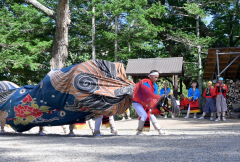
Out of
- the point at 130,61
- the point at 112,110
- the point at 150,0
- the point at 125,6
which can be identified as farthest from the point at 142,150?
the point at 150,0

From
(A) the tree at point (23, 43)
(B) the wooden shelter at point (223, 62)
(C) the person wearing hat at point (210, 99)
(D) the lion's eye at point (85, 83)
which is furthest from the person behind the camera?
(A) the tree at point (23, 43)

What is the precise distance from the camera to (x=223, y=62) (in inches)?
593

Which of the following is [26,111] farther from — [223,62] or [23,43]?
[223,62]

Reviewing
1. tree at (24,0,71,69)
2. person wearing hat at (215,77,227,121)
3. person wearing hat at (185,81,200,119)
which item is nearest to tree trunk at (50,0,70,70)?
tree at (24,0,71,69)

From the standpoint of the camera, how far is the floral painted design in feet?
23.9

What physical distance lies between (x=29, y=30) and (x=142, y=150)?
48.6 ft

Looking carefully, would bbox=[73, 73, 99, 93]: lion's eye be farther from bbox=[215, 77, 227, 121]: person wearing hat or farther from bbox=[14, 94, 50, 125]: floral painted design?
bbox=[215, 77, 227, 121]: person wearing hat

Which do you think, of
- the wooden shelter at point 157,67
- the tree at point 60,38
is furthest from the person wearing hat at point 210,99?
the tree at point 60,38

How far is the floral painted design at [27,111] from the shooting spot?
23.9 feet

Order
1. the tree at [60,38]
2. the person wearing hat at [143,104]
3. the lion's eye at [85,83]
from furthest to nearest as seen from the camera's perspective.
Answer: the tree at [60,38] < the person wearing hat at [143,104] < the lion's eye at [85,83]

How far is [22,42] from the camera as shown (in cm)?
1664

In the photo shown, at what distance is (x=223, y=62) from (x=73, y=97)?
35.0ft

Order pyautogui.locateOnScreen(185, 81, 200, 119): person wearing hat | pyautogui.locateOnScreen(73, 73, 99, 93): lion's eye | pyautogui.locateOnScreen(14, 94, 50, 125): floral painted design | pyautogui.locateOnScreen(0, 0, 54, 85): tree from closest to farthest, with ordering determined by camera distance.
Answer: pyautogui.locateOnScreen(73, 73, 99, 93): lion's eye, pyautogui.locateOnScreen(14, 94, 50, 125): floral painted design, pyautogui.locateOnScreen(185, 81, 200, 119): person wearing hat, pyautogui.locateOnScreen(0, 0, 54, 85): tree

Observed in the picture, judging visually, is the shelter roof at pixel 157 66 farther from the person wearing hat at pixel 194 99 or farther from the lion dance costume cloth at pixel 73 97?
the lion dance costume cloth at pixel 73 97
